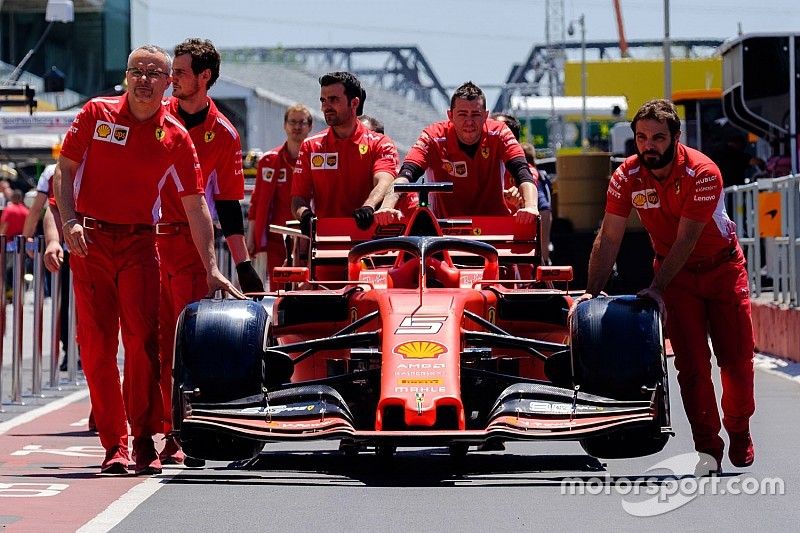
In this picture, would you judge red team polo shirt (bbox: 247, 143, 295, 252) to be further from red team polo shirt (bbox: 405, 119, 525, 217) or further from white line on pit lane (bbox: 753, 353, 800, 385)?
white line on pit lane (bbox: 753, 353, 800, 385)

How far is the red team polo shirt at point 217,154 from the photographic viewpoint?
1116 centimetres

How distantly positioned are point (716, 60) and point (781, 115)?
58.1 m

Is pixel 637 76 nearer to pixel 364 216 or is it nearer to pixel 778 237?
pixel 778 237

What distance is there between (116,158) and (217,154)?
4.07ft

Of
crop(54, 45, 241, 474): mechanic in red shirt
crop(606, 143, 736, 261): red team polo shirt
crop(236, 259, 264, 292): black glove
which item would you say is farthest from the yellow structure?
crop(54, 45, 241, 474): mechanic in red shirt

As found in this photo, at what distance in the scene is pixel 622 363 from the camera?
30.1 feet

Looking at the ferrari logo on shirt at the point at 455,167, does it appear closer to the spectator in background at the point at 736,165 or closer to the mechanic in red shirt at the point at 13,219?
the spectator in background at the point at 736,165

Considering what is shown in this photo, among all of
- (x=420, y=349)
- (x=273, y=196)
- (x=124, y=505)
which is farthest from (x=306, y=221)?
(x=124, y=505)

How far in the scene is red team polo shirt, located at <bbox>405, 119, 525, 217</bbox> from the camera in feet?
41.9

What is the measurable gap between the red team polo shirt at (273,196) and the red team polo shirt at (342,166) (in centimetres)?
155

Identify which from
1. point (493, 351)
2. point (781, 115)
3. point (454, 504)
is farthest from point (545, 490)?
point (781, 115)

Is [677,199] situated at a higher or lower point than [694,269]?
higher

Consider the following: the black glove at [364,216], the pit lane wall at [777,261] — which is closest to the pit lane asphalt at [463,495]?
the black glove at [364,216]

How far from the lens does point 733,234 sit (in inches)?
395
